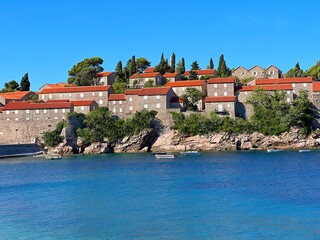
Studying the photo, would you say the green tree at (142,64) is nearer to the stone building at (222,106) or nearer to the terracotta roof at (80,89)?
the terracotta roof at (80,89)

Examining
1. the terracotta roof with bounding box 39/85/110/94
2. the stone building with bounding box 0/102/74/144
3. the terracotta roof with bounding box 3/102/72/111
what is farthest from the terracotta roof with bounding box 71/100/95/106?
the terracotta roof with bounding box 39/85/110/94

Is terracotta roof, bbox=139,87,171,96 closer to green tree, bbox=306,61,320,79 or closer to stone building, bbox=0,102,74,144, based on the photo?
stone building, bbox=0,102,74,144

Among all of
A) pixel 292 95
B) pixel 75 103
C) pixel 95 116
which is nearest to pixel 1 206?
pixel 95 116

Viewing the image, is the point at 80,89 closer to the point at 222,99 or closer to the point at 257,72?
the point at 222,99

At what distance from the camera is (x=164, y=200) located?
28.6m

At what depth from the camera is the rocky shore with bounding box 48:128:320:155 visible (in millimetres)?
62719

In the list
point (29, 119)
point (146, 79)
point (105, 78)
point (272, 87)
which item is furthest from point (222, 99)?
point (29, 119)

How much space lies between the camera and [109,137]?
64812 millimetres

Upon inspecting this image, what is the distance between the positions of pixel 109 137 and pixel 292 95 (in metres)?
24.8

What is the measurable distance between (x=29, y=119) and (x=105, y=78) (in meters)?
19.3

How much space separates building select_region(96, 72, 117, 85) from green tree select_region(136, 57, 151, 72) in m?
8.64

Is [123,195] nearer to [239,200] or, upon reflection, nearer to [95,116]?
[239,200]

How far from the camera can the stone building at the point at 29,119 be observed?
2621 inches

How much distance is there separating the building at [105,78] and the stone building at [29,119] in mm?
16795
